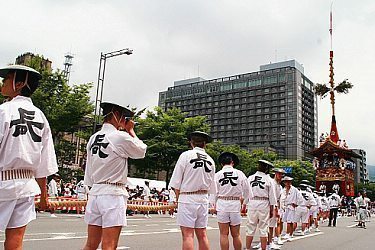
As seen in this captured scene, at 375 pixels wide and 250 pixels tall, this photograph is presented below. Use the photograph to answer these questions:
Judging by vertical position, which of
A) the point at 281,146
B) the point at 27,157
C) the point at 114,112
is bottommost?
the point at 27,157

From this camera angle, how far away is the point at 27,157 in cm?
366

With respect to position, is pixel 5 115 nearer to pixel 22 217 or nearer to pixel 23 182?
pixel 23 182

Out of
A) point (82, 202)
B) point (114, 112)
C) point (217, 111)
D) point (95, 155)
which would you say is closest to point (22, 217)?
point (95, 155)

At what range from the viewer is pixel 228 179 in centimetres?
822

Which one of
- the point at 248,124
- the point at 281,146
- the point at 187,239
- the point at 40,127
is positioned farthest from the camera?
the point at 248,124

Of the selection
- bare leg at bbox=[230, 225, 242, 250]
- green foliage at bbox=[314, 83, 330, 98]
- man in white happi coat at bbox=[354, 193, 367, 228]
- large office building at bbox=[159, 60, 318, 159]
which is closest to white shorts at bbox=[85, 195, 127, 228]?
bare leg at bbox=[230, 225, 242, 250]

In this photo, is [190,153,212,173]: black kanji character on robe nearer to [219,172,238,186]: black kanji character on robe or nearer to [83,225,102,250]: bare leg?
[219,172,238,186]: black kanji character on robe

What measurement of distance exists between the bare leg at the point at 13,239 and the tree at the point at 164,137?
33.8 metres

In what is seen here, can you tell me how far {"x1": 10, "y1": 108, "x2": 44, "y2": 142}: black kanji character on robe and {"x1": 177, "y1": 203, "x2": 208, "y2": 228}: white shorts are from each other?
3000 mm

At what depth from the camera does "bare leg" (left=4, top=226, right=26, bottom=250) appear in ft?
11.4

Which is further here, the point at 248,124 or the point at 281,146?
the point at 248,124

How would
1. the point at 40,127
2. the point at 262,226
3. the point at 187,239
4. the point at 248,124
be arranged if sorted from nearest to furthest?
1. the point at 40,127
2. the point at 187,239
3. the point at 262,226
4. the point at 248,124

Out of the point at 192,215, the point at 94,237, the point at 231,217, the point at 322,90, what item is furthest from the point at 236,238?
the point at 322,90

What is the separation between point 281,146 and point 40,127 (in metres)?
102
